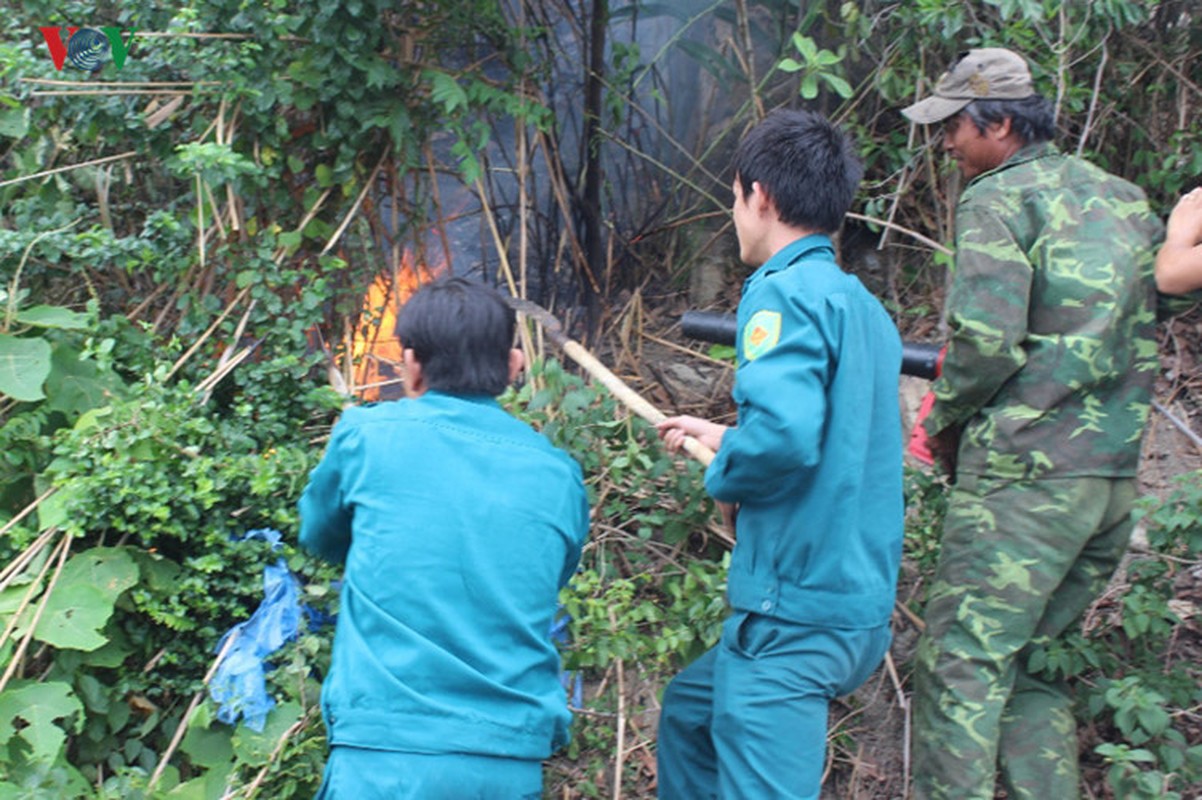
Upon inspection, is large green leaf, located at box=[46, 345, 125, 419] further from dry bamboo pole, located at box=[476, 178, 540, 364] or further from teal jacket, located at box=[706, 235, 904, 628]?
teal jacket, located at box=[706, 235, 904, 628]

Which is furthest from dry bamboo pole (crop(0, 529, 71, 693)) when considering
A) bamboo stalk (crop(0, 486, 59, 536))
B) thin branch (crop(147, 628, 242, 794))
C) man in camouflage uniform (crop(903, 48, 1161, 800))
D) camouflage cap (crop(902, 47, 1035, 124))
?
camouflage cap (crop(902, 47, 1035, 124))

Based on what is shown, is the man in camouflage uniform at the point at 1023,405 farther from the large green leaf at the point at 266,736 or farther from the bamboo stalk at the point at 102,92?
the bamboo stalk at the point at 102,92

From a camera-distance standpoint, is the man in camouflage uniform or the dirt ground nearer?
the man in camouflage uniform

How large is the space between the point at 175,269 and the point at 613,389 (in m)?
1.68

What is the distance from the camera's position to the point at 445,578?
7.50 ft

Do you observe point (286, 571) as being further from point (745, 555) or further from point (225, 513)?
point (745, 555)

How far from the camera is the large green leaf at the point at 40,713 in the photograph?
10.8 feet

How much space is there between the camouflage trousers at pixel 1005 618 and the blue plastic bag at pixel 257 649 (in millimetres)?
1833

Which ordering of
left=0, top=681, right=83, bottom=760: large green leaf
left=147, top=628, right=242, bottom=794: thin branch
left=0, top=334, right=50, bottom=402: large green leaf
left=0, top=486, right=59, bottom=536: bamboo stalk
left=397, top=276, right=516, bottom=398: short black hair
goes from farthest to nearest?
left=0, top=334, right=50, bottom=402: large green leaf < left=0, top=486, right=59, bottom=536: bamboo stalk < left=147, top=628, right=242, bottom=794: thin branch < left=0, top=681, right=83, bottom=760: large green leaf < left=397, top=276, right=516, bottom=398: short black hair

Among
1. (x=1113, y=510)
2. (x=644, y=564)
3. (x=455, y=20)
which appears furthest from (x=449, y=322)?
(x=455, y=20)

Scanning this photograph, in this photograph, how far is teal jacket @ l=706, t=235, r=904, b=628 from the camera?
2.61 meters

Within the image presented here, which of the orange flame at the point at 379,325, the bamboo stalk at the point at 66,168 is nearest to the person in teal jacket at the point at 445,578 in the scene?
the orange flame at the point at 379,325

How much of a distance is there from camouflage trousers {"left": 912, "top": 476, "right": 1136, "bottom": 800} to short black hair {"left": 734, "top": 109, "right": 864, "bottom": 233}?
1.07 m

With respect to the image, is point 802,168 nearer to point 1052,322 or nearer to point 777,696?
point 1052,322
